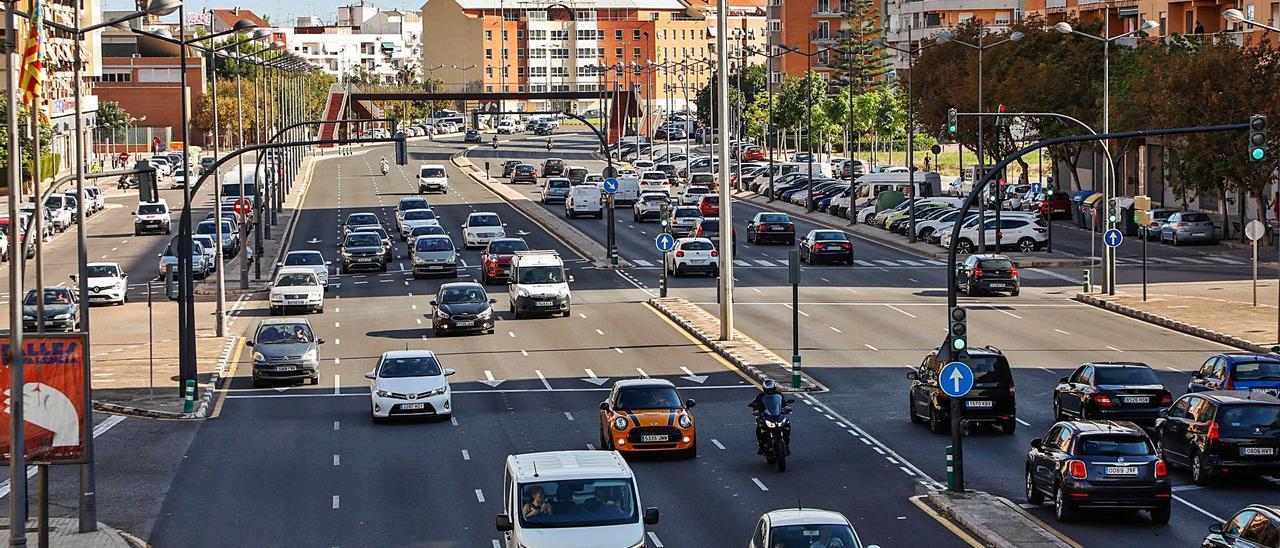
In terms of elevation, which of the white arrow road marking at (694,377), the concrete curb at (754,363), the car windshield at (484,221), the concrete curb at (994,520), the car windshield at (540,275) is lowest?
the concrete curb at (994,520)

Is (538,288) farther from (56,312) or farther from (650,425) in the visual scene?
(650,425)

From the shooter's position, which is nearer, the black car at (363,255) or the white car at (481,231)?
the black car at (363,255)

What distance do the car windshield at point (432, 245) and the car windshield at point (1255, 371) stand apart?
121 ft

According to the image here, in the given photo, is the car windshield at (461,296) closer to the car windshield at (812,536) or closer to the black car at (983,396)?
the black car at (983,396)

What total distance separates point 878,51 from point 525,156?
35810 millimetres

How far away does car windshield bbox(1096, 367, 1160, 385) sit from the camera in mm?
32406

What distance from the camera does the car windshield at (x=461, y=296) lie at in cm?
4984

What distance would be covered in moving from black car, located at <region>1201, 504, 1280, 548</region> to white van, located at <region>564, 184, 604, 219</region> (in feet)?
231

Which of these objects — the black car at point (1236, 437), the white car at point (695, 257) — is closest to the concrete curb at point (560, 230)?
the white car at point (695, 257)

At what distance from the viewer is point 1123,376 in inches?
1278

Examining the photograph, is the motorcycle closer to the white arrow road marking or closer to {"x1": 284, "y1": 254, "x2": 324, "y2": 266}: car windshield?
the white arrow road marking

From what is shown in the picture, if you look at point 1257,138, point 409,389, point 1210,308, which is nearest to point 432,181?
point 1210,308

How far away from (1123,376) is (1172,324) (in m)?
17.5

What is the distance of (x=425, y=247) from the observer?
65.4 metres
